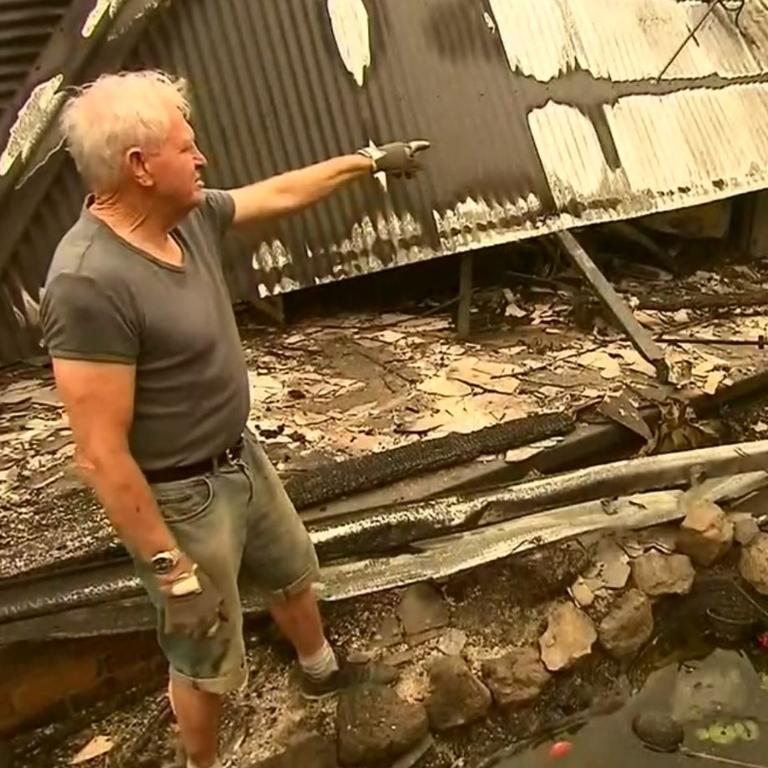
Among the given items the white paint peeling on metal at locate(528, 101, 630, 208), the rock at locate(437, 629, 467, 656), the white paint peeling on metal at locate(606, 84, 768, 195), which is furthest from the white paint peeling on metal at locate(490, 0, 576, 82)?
the rock at locate(437, 629, 467, 656)

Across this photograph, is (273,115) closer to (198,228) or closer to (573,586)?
(198,228)

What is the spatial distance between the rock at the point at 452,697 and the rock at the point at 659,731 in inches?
19.9

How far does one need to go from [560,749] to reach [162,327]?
193cm

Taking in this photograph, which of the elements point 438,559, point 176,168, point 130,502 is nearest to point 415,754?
point 438,559

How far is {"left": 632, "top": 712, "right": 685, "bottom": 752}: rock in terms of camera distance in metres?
3.10

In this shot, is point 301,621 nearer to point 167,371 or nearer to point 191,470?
point 191,470

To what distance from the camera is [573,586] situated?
3.45 metres

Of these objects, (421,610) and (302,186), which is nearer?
(302,186)

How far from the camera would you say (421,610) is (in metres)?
3.30

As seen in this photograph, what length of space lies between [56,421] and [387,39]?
2.06 m

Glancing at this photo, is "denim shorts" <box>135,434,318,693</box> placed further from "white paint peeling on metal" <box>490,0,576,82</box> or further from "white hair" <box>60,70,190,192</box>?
"white paint peeling on metal" <box>490,0,576,82</box>

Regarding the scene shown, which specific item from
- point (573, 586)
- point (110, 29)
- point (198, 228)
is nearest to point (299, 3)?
point (110, 29)

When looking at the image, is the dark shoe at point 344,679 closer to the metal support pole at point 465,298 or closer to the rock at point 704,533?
the rock at point 704,533

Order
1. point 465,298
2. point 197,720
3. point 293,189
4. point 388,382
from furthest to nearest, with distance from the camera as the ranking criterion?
point 465,298, point 388,382, point 293,189, point 197,720
